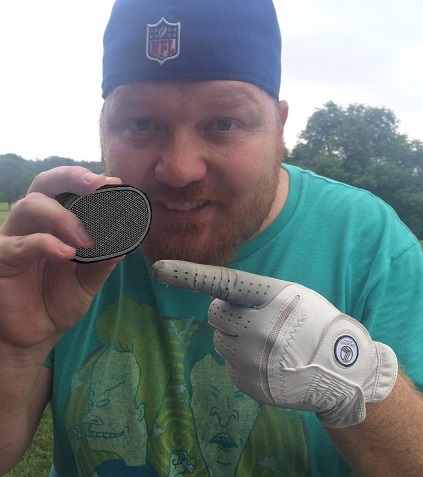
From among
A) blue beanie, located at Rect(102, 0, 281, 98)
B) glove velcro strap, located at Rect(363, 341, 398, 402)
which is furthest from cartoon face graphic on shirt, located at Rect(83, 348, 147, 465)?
blue beanie, located at Rect(102, 0, 281, 98)

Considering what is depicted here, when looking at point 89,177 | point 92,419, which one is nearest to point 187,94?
point 89,177

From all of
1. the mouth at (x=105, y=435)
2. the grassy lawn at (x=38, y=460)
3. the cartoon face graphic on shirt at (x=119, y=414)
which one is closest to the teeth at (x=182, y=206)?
the cartoon face graphic on shirt at (x=119, y=414)

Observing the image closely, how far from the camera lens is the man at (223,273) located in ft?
5.61

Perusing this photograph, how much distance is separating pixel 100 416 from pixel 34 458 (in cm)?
316

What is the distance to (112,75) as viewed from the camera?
6.75 feet

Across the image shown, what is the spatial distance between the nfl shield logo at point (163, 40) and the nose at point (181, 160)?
26 cm

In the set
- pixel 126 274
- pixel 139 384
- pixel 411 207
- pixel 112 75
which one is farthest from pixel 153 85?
pixel 411 207

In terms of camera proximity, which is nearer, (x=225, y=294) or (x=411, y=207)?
(x=225, y=294)

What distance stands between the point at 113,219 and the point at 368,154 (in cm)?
4150

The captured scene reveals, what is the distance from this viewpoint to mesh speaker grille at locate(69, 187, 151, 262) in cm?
164

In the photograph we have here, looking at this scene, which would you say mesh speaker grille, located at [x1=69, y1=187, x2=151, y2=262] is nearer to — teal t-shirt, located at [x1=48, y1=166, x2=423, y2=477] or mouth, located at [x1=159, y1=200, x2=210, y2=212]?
mouth, located at [x1=159, y1=200, x2=210, y2=212]

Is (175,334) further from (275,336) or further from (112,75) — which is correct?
(112,75)

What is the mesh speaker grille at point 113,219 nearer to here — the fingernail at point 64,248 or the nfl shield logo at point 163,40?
the fingernail at point 64,248

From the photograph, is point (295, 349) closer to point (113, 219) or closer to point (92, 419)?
point (113, 219)
